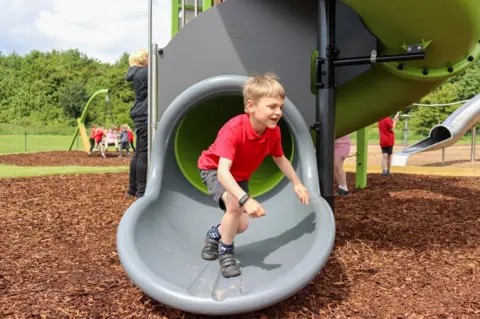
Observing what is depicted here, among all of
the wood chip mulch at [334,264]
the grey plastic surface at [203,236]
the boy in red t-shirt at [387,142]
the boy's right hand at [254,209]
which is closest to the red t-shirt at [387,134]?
the boy in red t-shirt at [387,142]

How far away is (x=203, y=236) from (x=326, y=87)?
1.26m

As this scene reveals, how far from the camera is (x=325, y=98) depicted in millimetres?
3260

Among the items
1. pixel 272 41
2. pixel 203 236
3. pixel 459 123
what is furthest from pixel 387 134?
pixel 203 236

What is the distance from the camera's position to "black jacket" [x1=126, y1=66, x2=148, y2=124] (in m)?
5.22

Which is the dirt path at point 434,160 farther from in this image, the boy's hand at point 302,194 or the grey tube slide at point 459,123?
the boy's hand at point 302,194

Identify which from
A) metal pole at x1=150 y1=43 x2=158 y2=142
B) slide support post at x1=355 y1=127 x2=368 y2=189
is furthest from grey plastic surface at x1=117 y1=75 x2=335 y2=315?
slide support post at x1=355 y1=127 x2=368 y2=189

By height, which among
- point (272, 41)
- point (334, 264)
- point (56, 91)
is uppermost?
point (56, 91)

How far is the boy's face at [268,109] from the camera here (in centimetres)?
252

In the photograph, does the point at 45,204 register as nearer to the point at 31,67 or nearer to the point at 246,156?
the point at 246,156

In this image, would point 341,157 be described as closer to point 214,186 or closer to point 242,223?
point 242,223

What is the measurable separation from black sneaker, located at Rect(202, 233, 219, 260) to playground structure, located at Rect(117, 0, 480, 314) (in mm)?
58

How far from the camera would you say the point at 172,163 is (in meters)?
3.71

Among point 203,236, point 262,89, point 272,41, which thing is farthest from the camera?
point 272,41

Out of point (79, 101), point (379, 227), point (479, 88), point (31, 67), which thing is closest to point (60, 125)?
point (79, 101)
